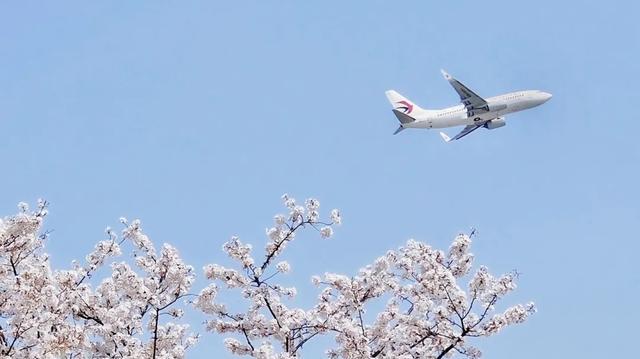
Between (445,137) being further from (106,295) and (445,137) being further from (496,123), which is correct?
(106,295)

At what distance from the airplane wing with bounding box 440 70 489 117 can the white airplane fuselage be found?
421 millimetres

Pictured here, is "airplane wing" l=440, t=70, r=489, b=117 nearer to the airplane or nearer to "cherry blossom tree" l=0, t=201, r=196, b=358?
the airplane

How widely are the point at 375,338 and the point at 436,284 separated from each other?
1.50 metres

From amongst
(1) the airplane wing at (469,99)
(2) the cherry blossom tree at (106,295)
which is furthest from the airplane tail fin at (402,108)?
(2) the cherry blossom tree at (106,295)

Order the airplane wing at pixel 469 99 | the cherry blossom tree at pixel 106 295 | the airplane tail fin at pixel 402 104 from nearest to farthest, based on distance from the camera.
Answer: the cherry blossom tree at pixel 106 295, the airplane wing at pixel 469 99, the airplane tail fin at pixel 402 104

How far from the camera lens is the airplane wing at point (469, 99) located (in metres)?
73.9

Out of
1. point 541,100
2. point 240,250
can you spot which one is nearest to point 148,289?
point 240,250

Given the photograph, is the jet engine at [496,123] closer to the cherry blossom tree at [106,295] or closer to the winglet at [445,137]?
the winglet at [445,137]

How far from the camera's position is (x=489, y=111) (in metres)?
75.0

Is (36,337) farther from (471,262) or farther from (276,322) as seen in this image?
(471,262)

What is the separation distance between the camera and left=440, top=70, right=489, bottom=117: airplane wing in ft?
242

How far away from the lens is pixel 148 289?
12875 mm

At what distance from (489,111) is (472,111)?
153cm

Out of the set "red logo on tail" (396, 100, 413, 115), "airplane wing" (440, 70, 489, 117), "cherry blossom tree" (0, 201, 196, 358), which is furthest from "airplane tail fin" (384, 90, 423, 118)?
"cherry blossom tree" (0, 201, 196, 358)
